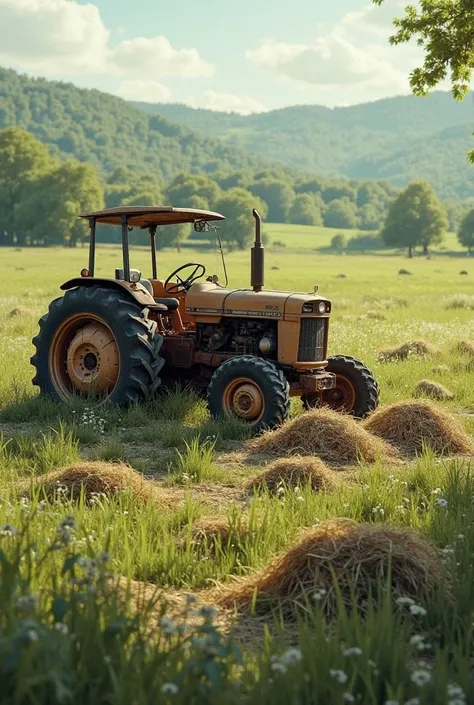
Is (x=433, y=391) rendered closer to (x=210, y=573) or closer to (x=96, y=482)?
(x=96, y=482)

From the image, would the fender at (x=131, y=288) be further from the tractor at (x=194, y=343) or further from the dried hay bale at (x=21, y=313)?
the dried hay bale at (x=21, y=313)

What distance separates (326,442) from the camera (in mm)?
8484

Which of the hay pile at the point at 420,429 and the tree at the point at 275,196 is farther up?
the tree at the point at 275,196

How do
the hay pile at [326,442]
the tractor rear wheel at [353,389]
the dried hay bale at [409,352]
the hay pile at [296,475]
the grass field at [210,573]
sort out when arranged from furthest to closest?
the dried hay bale at [409,352], the tractor rear wheel at [353,389], the hay pile at [326,442], the hay pile at [296,475], the grass field at [210,573]

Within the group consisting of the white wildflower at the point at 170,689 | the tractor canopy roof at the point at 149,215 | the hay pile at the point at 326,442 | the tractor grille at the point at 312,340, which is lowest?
the hay pile at the point at 326,442

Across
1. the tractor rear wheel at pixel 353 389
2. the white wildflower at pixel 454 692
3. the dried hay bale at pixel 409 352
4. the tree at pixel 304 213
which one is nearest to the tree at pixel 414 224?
the tree at pixel 304 213

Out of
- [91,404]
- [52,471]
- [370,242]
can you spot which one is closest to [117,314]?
[91,404]

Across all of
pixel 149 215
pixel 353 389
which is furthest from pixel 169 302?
pixel 353 389

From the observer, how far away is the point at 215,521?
561cm

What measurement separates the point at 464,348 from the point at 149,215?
7809 mm

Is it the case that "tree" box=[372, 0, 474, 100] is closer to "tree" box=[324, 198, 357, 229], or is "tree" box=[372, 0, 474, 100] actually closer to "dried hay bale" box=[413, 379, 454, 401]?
"dried hay bale" box=[413, 379, 454, 401]

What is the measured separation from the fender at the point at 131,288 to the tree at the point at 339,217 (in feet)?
576

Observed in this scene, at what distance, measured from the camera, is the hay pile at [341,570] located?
4430 mm

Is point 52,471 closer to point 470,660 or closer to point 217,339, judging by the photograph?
point 217,339
